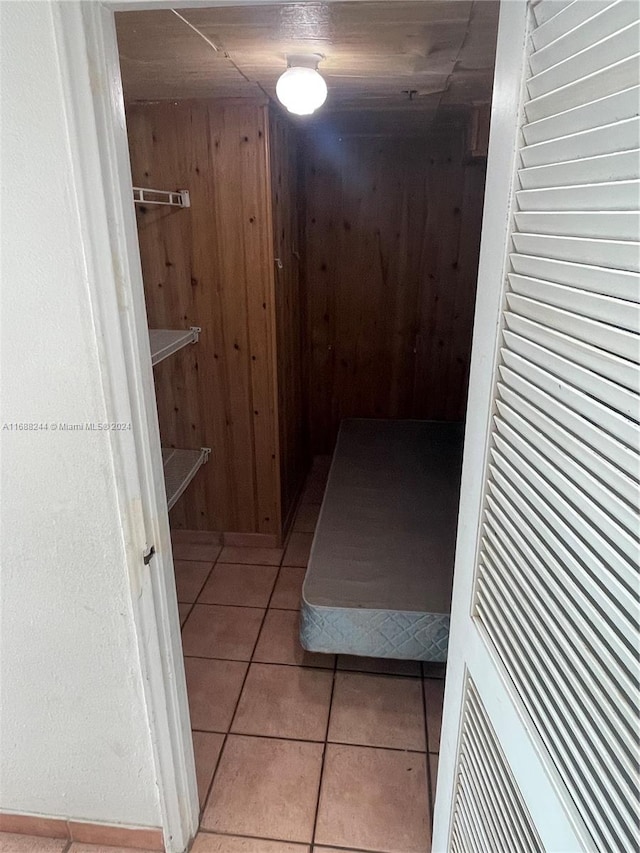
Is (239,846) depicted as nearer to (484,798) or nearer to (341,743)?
(341,743)

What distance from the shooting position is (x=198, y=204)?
2.36 meters

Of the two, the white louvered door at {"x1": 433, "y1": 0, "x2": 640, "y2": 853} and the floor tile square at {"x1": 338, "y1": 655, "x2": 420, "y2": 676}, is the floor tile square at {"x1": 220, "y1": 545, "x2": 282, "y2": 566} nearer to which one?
the floor tile square at {"x1": 338, "y1": 655, "x2": 420, "y2": 676}

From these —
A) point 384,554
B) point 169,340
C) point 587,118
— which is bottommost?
point 384,554

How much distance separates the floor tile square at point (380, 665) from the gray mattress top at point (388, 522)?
1.08 feet

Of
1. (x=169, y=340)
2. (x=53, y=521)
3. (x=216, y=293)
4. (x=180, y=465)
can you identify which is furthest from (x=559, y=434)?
(x=180, y=465)

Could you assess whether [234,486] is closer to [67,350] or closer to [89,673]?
[89,673]

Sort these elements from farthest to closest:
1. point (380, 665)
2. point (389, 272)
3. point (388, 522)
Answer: point (389, 272) → point (388, 522) → point (380, 665)

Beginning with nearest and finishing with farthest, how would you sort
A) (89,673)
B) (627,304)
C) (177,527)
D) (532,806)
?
(627,304), (532,806), (89,673), (177,527)

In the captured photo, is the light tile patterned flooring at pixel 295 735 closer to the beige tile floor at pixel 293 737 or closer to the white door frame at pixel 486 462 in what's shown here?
the beige tile floor at pixel 293 737

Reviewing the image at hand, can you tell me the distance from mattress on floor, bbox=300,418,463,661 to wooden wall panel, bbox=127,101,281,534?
49cm

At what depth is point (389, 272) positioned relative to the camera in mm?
3416

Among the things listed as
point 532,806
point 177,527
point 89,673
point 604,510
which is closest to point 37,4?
point 604,510

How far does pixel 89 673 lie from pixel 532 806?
99 centimetres

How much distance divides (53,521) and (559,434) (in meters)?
1.01
